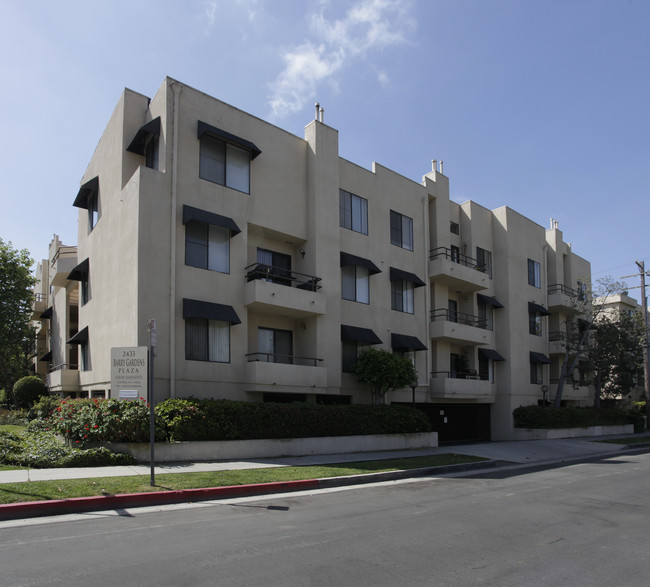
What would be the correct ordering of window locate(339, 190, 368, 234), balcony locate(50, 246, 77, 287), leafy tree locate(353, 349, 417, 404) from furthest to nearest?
balcony locate(50, 246, 77, 287) → window locate(339, 190, 368, 234) → leafy tree locate(353, 349, 417, 404)

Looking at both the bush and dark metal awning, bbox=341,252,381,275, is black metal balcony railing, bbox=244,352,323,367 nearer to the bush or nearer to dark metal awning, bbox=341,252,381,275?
dark metal awning, bbox=341,252,381,275

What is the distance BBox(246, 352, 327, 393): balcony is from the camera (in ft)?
63.3

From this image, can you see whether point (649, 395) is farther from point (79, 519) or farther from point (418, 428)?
point (79, 519)

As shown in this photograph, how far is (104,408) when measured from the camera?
50.1 feet

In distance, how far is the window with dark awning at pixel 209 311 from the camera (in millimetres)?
18281

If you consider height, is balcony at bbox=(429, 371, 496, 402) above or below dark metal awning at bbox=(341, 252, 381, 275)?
below

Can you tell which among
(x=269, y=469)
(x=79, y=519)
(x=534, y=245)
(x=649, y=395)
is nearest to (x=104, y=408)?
(x=269, y=469)

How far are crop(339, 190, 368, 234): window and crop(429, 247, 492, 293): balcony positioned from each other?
15.5 feet

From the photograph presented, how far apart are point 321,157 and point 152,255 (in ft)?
28.0

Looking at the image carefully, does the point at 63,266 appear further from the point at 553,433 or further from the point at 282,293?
the point at 553,433

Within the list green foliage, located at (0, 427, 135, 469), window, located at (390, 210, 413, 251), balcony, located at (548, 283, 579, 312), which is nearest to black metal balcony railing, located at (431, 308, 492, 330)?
window, located at (390, 210, 413, 251)

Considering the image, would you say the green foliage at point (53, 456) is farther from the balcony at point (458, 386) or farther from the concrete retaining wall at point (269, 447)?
the balcony at point (458, 386)

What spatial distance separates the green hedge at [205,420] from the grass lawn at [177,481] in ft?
8.28

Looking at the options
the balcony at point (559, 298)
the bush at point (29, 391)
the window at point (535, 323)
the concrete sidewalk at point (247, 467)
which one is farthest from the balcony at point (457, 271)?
the bush at point (29, 391)
